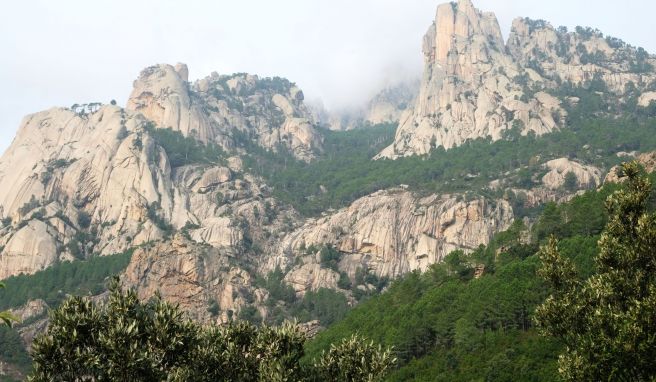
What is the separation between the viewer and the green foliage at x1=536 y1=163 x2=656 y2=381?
121 ft

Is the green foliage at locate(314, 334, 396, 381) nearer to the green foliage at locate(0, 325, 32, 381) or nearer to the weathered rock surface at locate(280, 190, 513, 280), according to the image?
the green foliage at locate(0, 325, 32, 381)

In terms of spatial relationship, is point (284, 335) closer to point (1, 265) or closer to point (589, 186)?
point (589, 186)

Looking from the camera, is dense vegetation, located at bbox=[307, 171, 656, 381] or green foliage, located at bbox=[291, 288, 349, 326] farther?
green foliage, located at bbox=[291, 288, 349, 326]

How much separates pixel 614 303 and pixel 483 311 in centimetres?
6041

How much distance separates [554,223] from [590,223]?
462 inches

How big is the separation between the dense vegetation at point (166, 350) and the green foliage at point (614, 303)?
42.5ft

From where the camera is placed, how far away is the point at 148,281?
571 ft

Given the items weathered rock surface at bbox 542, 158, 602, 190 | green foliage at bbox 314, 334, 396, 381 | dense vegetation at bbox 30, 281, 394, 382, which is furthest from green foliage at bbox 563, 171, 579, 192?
dense vegetation at bbox 30, 281, 394, 382

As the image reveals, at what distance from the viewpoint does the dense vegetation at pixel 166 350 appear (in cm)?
3884

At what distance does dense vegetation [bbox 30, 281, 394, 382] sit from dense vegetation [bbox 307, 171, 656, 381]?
35.8 metres

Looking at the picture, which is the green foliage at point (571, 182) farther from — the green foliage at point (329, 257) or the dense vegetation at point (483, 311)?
the green foliage at point (329, 257)

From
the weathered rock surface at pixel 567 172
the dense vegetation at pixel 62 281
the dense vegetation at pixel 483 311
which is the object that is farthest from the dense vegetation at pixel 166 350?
the weathered rock surface at pixel 567 172

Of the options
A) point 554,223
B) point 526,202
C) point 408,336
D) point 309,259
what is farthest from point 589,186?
point 408,336

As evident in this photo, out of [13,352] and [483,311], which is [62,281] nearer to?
[13,352]
